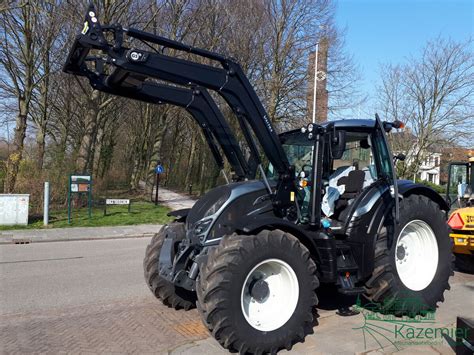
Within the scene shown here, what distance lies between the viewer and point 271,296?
4.55 meters

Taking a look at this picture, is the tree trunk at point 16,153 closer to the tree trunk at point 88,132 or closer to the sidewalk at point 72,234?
the tree trunk at point 88,132

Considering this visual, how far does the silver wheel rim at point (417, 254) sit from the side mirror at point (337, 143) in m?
1.55

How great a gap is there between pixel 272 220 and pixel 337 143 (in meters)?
1.25

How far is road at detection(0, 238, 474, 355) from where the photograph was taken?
4.43 metres

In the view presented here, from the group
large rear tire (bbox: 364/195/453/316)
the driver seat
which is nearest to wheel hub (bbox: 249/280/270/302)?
large rear tire (bbox: 364/195/453/316)

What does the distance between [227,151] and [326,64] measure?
2149 centimetres

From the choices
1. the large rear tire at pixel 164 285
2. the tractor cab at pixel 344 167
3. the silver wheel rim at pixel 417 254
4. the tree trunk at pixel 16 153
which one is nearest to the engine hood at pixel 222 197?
the large rear tire at pixel 164 285

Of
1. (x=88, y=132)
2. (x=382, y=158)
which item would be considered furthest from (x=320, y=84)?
(x=382, y=158)

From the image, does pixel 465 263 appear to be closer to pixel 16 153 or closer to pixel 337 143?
pixel 337 143

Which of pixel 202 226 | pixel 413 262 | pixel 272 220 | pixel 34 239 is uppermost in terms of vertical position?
pixel 272 220

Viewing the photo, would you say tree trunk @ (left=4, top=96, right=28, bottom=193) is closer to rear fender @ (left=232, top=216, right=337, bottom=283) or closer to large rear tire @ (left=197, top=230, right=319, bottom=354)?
rear fender @ (left=232, top=216, right=337, bottom=283)

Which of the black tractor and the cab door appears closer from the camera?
the black tractor

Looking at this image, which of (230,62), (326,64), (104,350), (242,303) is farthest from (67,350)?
(326,64)

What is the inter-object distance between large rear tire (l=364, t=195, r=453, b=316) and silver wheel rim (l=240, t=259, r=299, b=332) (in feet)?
4.27
